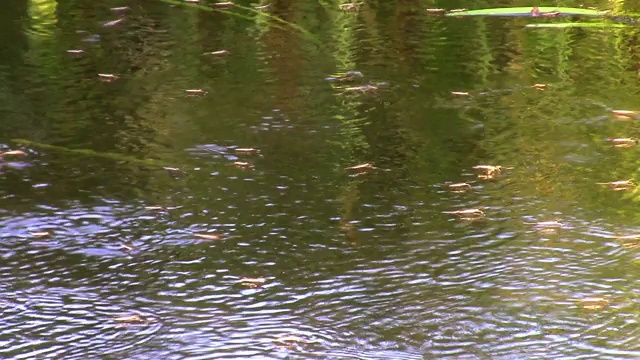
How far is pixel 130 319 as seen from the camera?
3412 millimetres

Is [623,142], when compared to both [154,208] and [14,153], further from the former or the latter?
[14,153]

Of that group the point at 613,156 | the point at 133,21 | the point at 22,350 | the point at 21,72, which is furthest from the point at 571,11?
the point at 22,350

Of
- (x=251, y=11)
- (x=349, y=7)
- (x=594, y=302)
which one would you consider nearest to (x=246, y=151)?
(x=594, y=302)

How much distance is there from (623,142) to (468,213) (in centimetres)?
135

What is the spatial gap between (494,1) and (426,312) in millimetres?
6035

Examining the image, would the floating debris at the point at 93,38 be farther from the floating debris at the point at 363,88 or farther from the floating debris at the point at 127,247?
the floating debris at the point at 127,247

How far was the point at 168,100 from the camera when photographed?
19.3 ft

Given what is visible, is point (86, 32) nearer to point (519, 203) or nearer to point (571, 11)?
point (571, 11)

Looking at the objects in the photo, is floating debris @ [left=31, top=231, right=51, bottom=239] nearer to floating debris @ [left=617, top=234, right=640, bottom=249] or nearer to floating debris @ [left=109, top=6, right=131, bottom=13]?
floating debris @ [left=617, top=234, right=640, bottom=249]

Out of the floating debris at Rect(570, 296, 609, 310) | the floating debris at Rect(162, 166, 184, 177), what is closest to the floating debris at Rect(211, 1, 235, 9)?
the floating debris at Rect(162, 166, 184, 177)

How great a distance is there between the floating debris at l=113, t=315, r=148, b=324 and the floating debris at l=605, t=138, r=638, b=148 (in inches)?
113

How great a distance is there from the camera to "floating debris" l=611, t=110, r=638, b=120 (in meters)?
5.58

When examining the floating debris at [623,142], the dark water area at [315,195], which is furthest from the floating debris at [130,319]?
the floating debris at [623,142]

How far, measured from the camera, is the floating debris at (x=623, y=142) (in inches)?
202
